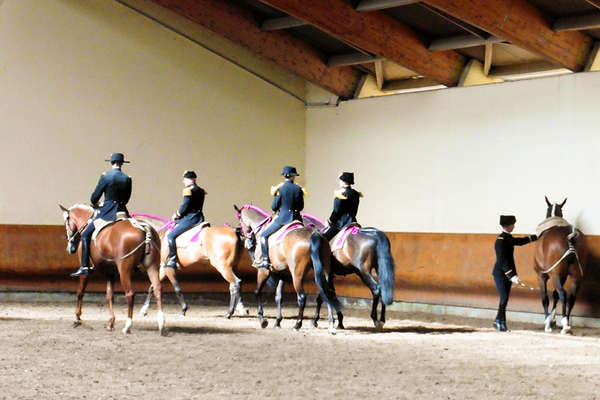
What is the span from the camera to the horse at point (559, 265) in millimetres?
12570

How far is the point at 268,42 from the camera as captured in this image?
17.9 meters

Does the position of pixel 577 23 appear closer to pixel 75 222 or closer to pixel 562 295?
pixel 562 295

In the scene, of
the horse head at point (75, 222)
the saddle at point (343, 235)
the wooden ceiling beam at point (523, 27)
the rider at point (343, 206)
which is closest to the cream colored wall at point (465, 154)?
the wooden ceiling beam at point (523, 27)

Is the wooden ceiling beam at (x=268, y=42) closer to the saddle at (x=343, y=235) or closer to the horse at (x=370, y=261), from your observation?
the saddle at (x=343, y=235)

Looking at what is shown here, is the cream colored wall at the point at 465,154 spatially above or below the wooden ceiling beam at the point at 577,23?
below

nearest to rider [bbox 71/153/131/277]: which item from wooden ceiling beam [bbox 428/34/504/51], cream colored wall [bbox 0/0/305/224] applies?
cream colored wall [bbox 0/0/305/224]

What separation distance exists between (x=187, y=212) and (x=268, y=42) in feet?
14.9

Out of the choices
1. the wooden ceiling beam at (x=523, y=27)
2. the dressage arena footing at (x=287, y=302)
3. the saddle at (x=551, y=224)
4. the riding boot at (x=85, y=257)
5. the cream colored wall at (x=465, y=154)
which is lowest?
the dressage arena footing at (x=287, y=302)

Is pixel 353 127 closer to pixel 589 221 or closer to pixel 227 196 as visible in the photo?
pixel 227 196

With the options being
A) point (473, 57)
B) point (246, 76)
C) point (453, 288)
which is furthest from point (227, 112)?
point (453, 288)

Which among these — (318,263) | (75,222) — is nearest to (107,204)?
(75,222)

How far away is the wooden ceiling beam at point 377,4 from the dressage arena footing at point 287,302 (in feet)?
14.4

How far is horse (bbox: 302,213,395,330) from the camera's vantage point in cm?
1234

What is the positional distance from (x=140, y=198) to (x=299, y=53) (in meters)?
3.90
